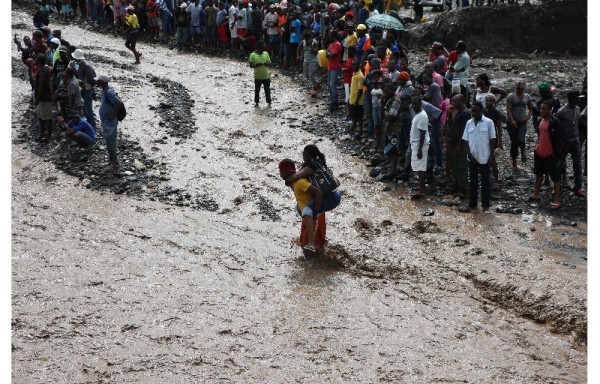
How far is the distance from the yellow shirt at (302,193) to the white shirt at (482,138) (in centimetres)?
277

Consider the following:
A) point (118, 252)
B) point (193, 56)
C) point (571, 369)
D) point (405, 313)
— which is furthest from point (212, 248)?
point (193, 56)

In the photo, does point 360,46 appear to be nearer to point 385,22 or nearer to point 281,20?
point 385,22

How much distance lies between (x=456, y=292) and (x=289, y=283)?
1953mm

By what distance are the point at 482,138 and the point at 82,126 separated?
7.43 m

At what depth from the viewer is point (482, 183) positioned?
11414mm

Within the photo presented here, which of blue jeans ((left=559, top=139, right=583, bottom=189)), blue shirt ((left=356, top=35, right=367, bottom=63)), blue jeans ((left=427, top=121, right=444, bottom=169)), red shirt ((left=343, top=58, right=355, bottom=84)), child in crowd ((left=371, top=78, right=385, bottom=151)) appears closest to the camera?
blue jeans ((left=559, top=139, right=583, bottom=189))

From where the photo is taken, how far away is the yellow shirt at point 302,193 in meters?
9.71

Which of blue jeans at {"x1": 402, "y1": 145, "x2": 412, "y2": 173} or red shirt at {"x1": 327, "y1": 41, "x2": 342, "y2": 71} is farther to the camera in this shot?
red shirt at {"x1": 327, "y1": 41, "x2": 342, "y2": 71}

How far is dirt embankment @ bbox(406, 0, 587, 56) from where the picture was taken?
70.7 feet

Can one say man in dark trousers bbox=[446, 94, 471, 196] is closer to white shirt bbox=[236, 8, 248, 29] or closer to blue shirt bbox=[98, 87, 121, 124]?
blue shirt bbox=[98, 87, 121, 124]

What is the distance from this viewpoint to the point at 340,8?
2045 centimetres

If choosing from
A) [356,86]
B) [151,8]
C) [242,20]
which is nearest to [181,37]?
[151,8]

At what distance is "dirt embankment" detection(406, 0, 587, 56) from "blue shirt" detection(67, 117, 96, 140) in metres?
10.4

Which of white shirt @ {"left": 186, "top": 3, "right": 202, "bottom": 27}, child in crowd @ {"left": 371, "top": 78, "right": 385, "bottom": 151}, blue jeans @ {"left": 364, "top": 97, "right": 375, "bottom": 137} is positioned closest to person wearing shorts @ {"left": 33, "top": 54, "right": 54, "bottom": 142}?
blue jeans @ {"left": 364, "top": 97, "right": 375, "bottom": 137}
